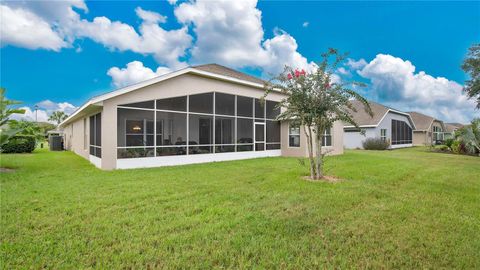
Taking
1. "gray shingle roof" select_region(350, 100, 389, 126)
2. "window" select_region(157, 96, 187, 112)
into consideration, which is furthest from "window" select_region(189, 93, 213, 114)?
"gray shingle roof" select_region(350, 100, 389, 126)

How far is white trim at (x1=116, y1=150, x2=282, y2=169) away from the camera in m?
11.1

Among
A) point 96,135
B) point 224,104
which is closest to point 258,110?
point 224,104

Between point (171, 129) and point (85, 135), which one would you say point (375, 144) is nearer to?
point (171, 129)

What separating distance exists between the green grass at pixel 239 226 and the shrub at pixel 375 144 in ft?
64.8

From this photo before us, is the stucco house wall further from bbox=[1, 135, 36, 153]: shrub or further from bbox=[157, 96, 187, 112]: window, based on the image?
bbox=[1, 135, 36, 153]: shrub

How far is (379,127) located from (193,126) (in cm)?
2233

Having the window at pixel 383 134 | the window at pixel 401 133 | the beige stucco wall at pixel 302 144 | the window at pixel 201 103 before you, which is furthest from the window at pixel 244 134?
the window at pixel 401 133

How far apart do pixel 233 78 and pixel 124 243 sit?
1235 centimetres

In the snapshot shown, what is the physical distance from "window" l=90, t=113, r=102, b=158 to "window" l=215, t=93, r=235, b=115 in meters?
6.02

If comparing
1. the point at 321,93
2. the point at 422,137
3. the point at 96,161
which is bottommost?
the point at 96,161

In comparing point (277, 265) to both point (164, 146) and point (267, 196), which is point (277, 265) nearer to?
point (267, 196)

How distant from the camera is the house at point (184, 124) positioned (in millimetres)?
10867

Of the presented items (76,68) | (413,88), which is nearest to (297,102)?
(76,68)

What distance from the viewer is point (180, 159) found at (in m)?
12.6
